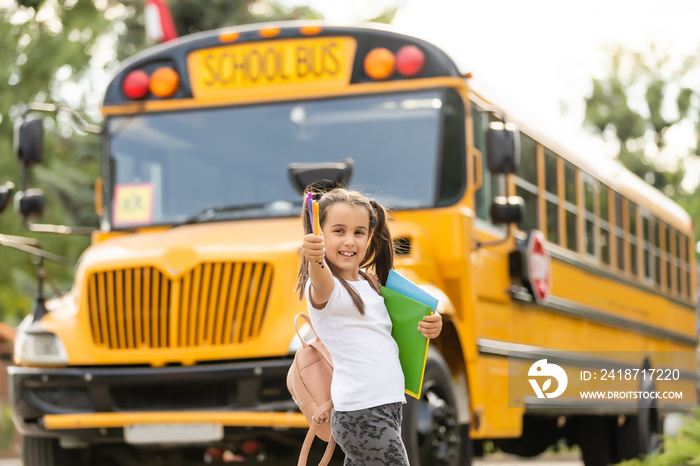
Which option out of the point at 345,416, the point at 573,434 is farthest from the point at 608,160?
the point at 345,416

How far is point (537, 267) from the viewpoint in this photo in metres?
6.96

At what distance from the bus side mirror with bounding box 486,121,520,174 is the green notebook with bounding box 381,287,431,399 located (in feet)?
9.08

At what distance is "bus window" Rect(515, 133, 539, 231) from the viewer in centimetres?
713

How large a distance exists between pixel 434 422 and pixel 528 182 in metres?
2.21

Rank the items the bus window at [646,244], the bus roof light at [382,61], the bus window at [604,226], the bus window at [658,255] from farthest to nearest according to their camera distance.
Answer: the bus window at [658,255], the bus window at [646,244], the bus window at [604,226], the bus roof light at [382,61]

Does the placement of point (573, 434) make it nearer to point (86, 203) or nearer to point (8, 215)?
point (8, 215)

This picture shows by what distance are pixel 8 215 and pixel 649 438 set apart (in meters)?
9.18

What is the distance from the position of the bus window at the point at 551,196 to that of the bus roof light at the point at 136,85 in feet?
8.21

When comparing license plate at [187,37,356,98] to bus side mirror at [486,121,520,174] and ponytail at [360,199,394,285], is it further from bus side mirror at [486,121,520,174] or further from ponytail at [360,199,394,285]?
ponytail at [360,199,394,285]

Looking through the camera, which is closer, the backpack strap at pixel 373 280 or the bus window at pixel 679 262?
the backpack strap at pixel 373 280

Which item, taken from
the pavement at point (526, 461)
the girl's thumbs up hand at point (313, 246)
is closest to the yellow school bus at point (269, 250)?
the girl's thumbs up hand at point (313, 246)

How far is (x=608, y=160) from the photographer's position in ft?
32.3

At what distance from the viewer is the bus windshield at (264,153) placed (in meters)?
6.09

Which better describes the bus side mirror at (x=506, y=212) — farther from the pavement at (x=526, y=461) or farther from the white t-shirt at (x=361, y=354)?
the pavement at (x=526, y=461)
